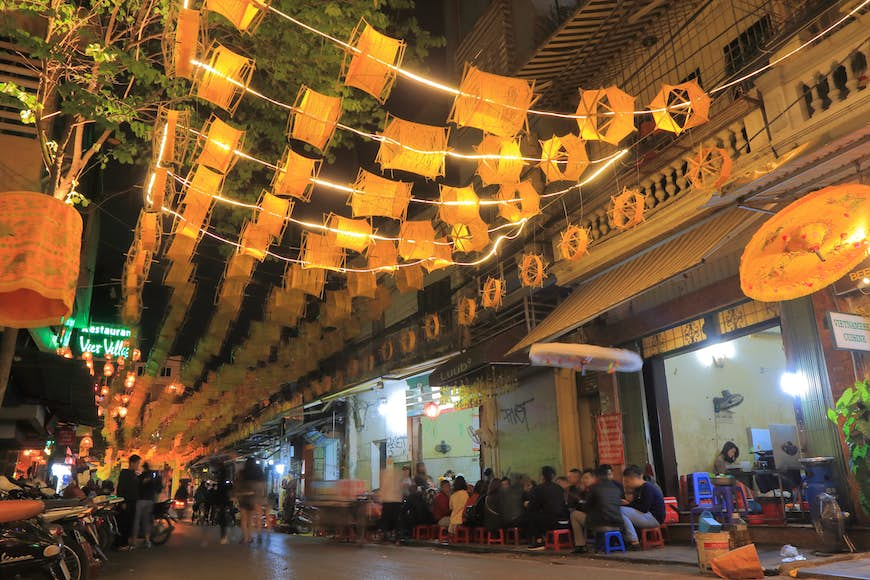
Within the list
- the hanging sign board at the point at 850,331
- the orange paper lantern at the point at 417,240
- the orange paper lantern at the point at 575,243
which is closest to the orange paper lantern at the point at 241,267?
the orange paper lantern at the point at 417,240

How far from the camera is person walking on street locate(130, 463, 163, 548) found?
1316 centimetres

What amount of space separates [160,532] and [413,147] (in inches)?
438

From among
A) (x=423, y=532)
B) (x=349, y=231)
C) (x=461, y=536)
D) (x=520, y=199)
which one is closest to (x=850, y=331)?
(x=520, y=199)

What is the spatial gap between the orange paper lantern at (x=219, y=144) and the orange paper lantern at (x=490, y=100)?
302cm

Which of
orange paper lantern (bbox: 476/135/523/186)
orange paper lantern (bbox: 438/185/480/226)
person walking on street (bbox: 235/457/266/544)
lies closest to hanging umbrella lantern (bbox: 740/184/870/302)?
orange paper lantern (bbox: 476/135/523/186)

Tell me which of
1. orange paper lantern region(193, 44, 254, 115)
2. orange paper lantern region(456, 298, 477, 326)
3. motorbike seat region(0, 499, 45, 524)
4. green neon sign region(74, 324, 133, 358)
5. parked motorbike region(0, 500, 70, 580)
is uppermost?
green neon sign region(74, 324, 133, 358)

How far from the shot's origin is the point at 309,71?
11.2 m

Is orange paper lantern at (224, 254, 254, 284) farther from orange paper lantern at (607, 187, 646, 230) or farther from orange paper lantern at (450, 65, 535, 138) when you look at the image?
orange paper lantern at (607, 187, 646, 230)

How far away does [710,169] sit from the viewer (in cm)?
959

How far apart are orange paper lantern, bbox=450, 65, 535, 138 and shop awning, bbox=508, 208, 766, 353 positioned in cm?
367

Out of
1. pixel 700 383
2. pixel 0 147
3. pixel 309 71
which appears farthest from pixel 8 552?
pixel 700 383

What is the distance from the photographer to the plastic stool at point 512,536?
12.2 m

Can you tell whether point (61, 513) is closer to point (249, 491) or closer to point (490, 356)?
point (249, 491)

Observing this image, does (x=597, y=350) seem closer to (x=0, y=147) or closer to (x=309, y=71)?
(x=309, y=71)
